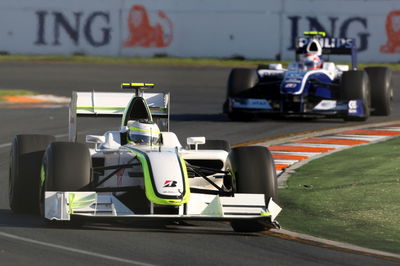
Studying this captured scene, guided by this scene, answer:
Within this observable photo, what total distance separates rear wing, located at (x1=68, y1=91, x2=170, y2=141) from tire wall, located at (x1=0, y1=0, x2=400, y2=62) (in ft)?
86.0

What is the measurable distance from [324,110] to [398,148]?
14.4 ft

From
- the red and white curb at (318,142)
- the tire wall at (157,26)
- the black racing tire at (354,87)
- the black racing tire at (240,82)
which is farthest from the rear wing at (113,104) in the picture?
the tire wall at (157,26)

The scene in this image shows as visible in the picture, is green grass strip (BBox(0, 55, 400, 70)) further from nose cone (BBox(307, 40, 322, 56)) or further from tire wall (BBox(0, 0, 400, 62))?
nose cone (BBox(307, 40, 322, 56))

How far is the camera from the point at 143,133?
1383 centimetres

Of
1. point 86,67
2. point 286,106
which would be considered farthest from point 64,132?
point 86,67

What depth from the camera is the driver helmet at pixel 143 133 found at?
13.8 metres

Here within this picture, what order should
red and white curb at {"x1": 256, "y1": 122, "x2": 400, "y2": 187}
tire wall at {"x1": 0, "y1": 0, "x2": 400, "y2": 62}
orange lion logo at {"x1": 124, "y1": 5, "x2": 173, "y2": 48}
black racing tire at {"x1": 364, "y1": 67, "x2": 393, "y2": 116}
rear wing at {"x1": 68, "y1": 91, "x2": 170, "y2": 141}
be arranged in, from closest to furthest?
rear wing at {"x1": 68, "y1": 91, "x2": 170, "y2": 141}, red and white curb at {"x1": 256, "y1": 122, "x2": 400, "y2": 187}, black racing tire at {"x1": 364, "y1": 67, "x2": 393, "y2": 116}, tire wall at {"x1": 0, "y1": 0, "x2": 400, "y2": 62}, orange lion logo at {"x1": 124, "y1": 5, "x2": 173, "y2": 48}

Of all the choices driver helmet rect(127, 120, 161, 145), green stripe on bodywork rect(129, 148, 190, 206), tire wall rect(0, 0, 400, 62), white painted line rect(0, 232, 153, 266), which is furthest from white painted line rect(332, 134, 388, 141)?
tire wall rect(0, 0, 400, 62)

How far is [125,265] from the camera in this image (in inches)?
415

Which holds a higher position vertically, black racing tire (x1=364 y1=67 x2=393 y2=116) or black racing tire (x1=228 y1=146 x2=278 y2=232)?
black racing tire (x1=364 y1=67 x2=393 y2=116)

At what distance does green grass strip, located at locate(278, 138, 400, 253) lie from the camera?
12.8 m

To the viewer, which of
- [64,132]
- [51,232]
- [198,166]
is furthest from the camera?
[64,132]

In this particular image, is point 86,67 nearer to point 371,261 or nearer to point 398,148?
point 398,148

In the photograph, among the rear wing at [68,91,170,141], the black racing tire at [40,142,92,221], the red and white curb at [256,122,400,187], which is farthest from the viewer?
the red and white curb at [256,122,400,187]
